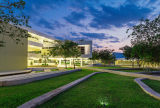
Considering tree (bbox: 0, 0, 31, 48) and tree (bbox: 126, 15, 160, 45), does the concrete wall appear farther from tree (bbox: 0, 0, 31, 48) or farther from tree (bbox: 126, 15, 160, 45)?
tree (bbox: 126, 15, 160, 45)

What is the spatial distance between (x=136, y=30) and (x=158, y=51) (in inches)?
131

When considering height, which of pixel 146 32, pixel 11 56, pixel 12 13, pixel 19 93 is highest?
pixel 146 32

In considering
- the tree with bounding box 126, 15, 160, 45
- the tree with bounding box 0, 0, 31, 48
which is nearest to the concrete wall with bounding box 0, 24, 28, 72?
the tree with bounding box 0, 0, 31, 48

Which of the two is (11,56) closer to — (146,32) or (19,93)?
(19,93)

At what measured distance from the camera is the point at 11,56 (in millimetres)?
16969

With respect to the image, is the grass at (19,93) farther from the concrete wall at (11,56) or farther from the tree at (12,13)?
the concrete wall at (11,56)

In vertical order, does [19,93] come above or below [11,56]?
below

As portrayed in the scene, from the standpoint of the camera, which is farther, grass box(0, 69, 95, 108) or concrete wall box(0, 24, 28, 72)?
concrete wall box(0, 24, 28, 72)

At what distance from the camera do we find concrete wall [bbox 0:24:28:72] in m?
15.8

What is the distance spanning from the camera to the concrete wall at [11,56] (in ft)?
52.0

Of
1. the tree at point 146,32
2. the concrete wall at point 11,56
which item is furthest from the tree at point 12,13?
the concrete wall at point 11,56

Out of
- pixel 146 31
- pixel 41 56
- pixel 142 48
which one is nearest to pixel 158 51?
pixel 142 48

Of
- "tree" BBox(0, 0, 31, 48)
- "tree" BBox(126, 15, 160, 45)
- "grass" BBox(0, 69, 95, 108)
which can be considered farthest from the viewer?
"tree" BBox(126, 15, 160, 45)

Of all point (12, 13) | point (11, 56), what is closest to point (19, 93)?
point (12, 13)
